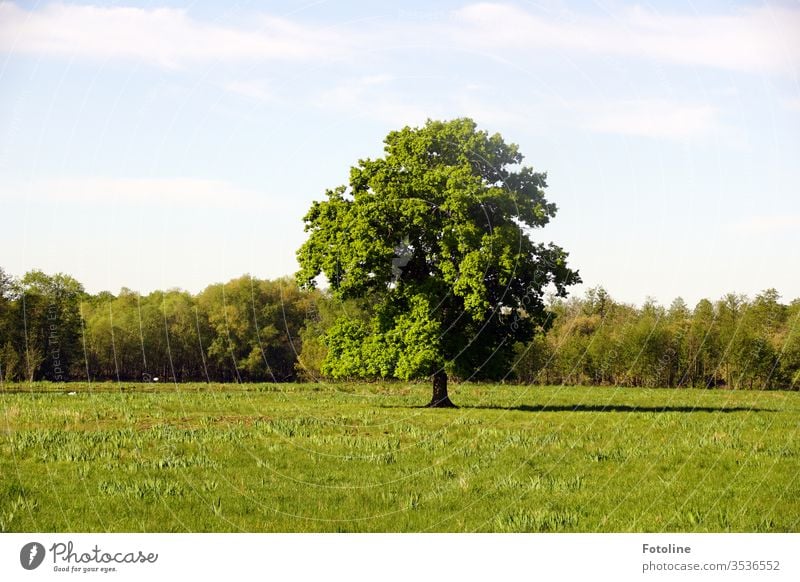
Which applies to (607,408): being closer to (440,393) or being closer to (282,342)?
(440,393)

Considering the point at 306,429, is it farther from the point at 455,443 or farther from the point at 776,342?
the point at 776,342

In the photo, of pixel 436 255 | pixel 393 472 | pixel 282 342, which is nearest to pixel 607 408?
pixel 436 255

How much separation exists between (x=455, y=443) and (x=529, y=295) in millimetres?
15050

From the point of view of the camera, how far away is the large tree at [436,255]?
3603 centimetres

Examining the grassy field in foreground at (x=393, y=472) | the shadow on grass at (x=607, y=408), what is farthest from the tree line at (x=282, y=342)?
the grassy field in foreground at (x=393, y=472)

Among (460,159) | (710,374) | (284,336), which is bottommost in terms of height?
(710,374)

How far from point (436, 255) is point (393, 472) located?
18789mm

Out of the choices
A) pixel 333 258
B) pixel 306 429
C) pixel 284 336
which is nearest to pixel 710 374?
pixel 284 336
